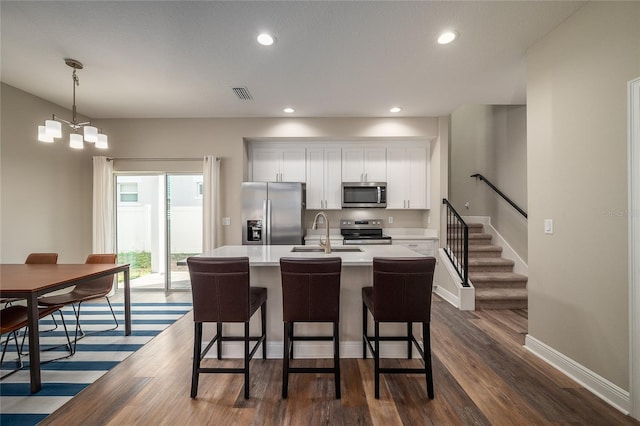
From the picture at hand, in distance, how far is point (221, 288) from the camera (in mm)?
1921

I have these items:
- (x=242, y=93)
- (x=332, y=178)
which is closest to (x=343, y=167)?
(x=332, y=178)

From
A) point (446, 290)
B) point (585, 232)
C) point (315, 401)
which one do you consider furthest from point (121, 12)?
point (446, 290)

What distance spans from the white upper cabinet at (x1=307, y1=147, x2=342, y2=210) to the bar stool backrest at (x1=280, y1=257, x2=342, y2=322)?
114 inches

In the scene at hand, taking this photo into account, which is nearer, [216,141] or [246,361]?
[246,361]

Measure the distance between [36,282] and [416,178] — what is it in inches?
195

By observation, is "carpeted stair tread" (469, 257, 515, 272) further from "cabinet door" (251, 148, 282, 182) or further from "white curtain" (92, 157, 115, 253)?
"white curtain" (92, 157, 115, 253)

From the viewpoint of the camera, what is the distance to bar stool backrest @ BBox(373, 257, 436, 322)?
74.6 inches

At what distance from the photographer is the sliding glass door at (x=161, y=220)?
4.72 metres

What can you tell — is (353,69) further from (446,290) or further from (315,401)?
(446,290)

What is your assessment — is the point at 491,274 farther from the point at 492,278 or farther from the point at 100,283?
the point at 100,283

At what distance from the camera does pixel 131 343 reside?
281cm

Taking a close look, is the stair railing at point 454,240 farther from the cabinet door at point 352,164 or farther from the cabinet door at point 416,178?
the cabinet door at point 352,164

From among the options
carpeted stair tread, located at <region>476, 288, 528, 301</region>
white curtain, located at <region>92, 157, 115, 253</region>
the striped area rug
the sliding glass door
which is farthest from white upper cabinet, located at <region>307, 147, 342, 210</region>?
white curtain, located at <region>92, 157, 115, 253</region>

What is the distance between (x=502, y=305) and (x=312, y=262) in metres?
3.32
